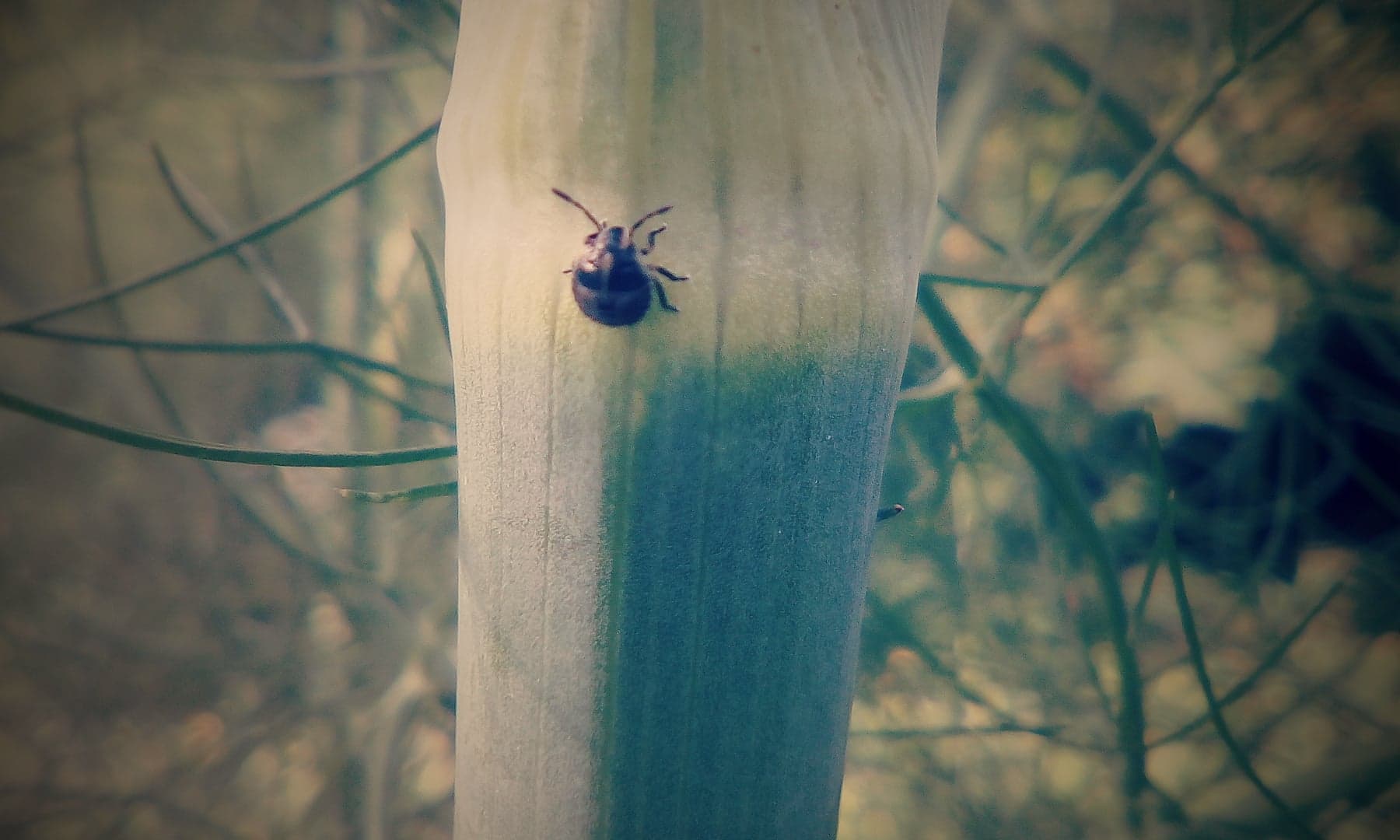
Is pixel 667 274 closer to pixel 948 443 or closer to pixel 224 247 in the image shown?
pixel 224 247

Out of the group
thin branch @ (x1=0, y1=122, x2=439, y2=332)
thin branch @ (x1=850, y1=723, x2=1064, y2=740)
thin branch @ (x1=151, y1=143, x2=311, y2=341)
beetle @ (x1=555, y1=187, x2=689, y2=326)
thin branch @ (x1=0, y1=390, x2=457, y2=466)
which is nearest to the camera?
beetle @ (x1=555, y1=187, x2=689, y2=326)

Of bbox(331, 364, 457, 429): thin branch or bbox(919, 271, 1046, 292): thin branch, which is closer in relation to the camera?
bbox(919, 271, 1046, 292): thin branch

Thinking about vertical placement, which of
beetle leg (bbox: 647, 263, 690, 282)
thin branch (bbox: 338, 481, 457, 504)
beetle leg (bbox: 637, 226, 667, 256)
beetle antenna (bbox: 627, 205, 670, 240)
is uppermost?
beetle antenna (bbox: 627, 205, 670, 240)

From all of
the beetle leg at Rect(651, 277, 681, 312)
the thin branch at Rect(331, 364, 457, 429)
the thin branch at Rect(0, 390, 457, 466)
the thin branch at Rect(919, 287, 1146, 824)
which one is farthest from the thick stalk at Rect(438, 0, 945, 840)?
the thin branch at Rect(331, 364, 457, 429)

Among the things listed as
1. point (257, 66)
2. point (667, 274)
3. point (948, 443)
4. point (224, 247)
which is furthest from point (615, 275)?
point (257, 66)

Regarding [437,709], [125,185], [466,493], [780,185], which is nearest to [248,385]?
[125,185]

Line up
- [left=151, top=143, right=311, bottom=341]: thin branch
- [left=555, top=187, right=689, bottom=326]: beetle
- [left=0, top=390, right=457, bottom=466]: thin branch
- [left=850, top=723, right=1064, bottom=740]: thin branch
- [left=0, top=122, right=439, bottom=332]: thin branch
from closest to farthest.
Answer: [left=555, top=187, right=689, bottom=326]: beetle → [left=0, top=390, right=457, bottom=466]: thin branch → [left=0, top=122, right=439, bottom=332]: thin branch → [left=151, top=143, right=311, bottom=341]: thin branch → [left=850, top=723, right=1064, bottom=740]: thin branch

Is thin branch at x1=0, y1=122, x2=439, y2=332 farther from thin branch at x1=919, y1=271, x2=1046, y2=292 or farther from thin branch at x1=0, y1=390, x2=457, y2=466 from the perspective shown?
thin branch at x1=919, y1=271, x2=1046, y2=292


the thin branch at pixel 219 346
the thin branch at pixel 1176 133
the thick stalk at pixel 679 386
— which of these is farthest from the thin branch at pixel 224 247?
the thin branch at pixel 1176 133
